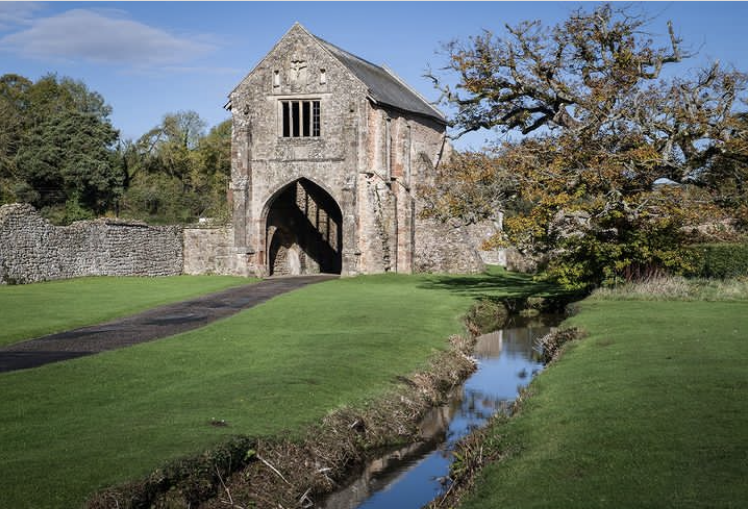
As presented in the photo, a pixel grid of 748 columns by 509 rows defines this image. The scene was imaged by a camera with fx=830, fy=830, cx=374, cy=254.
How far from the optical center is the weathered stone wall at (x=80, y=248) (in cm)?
3350

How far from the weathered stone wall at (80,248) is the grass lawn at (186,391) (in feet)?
44.9

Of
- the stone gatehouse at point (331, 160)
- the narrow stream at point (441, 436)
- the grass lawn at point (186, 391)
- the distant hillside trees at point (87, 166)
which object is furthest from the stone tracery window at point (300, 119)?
the narrow stream at point (441, 436)

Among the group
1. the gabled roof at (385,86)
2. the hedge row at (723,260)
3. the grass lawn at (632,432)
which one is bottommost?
the grass lawn at (632,432)

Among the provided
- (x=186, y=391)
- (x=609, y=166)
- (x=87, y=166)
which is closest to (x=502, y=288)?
(x=609, y=166)

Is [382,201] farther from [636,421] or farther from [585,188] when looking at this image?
[636,421]

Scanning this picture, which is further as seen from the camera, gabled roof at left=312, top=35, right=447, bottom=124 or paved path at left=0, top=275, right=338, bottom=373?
gabled roof at left=312, top=35, right=447, bottom=124

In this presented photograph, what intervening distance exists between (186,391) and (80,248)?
26283mm

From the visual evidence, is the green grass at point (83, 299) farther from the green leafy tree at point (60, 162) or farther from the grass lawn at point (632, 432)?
the green leafy tree at point (60, 162)

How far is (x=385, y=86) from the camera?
1911 inches

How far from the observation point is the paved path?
1690 centimetres

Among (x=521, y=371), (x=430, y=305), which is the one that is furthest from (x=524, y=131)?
(x=521, y=371)

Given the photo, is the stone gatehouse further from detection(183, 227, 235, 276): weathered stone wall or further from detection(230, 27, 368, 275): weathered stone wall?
detection(183, 227, 235, 276): weathered stone wall

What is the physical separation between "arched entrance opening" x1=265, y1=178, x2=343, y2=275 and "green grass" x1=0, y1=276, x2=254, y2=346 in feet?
19.6

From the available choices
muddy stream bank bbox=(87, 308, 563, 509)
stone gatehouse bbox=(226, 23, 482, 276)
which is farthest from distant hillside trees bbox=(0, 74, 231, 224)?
muddy stream bank bbox=(87, 308, 563, 509)
